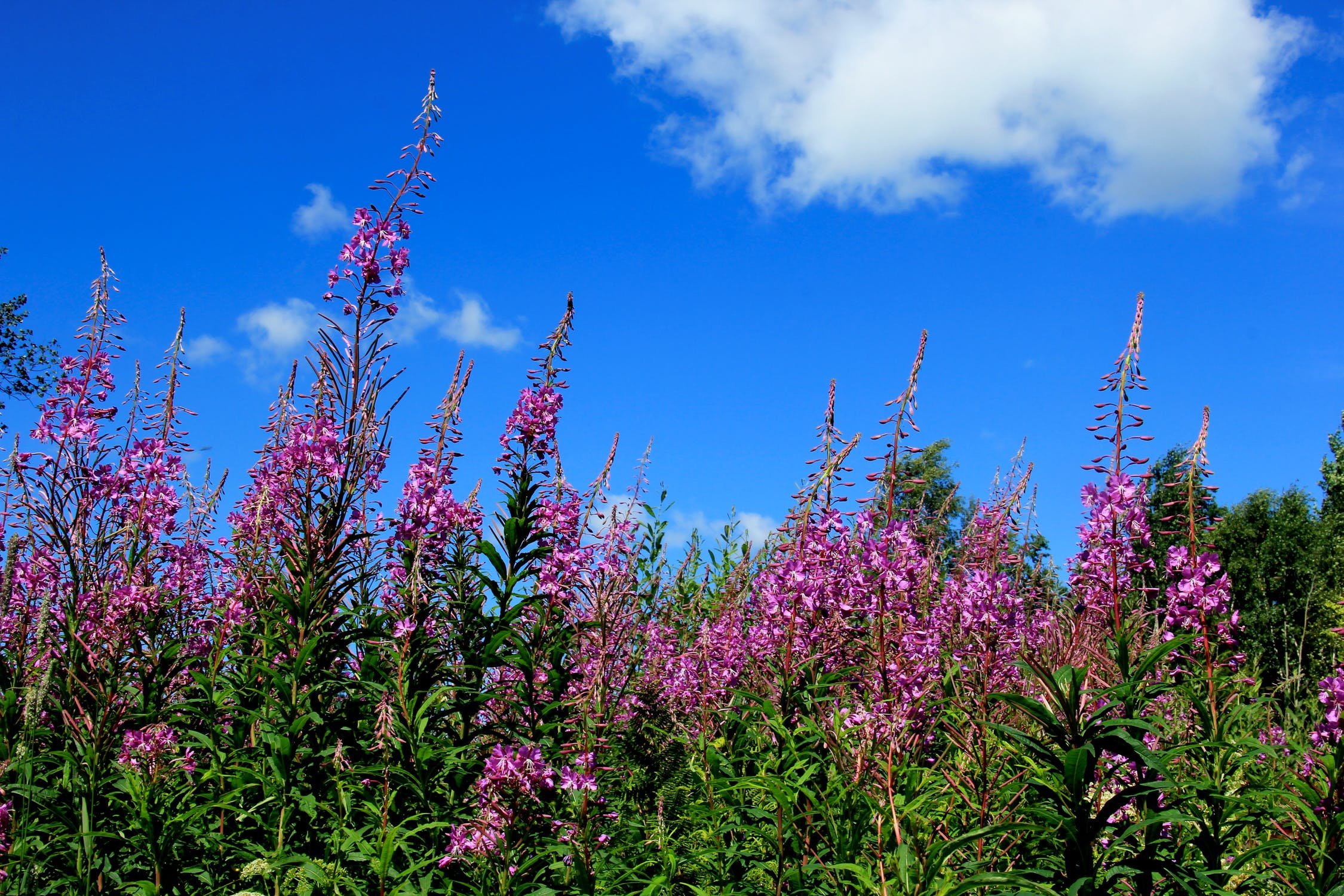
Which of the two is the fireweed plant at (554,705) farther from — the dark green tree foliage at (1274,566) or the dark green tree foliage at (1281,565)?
the dark green tree foliage at (1274,566)

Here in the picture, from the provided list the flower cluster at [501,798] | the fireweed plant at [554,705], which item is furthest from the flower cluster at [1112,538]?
the flower cluster at [501,798]

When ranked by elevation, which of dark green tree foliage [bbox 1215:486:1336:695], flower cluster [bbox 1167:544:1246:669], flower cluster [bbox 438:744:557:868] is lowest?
flower cluster [bbox 438:744:557:868]

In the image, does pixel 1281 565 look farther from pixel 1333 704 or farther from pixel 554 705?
pixel 554 705

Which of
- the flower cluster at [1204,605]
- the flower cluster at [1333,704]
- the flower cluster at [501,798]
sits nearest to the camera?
the flower cluster at [501,798]

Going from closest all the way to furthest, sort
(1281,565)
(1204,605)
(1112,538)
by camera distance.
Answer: (1112,538) → (1204,605) → (1281,565)

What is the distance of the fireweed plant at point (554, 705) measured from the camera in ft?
11.8

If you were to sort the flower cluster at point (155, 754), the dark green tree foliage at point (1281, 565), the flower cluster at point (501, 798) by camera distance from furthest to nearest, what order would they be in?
the dark green tree foliage at point (1281, 565) → the flower cluster at point (155, 754) → the flower cluster at point (501, 798)

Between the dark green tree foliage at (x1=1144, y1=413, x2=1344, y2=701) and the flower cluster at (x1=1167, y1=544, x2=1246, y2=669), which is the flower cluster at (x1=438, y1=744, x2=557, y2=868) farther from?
the dark green tree foliage at (x1=1144, y1=413, x2=1344, y2=701)

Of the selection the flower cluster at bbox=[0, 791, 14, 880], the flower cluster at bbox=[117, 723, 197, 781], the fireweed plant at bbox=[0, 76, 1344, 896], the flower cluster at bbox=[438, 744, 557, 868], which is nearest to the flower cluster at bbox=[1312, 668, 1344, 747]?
the fireweed plant at bbox=[0, 76, 1344, 896]

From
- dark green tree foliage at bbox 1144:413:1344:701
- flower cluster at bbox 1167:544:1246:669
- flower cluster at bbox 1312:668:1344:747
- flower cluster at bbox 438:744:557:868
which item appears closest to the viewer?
flower cluster at bbox 438:744:557:868

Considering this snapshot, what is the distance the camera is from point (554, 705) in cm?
436

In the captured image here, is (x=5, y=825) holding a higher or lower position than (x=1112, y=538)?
lower

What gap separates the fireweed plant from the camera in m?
3.61

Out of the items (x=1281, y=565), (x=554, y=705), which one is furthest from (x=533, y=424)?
(x=1281, y=565)
